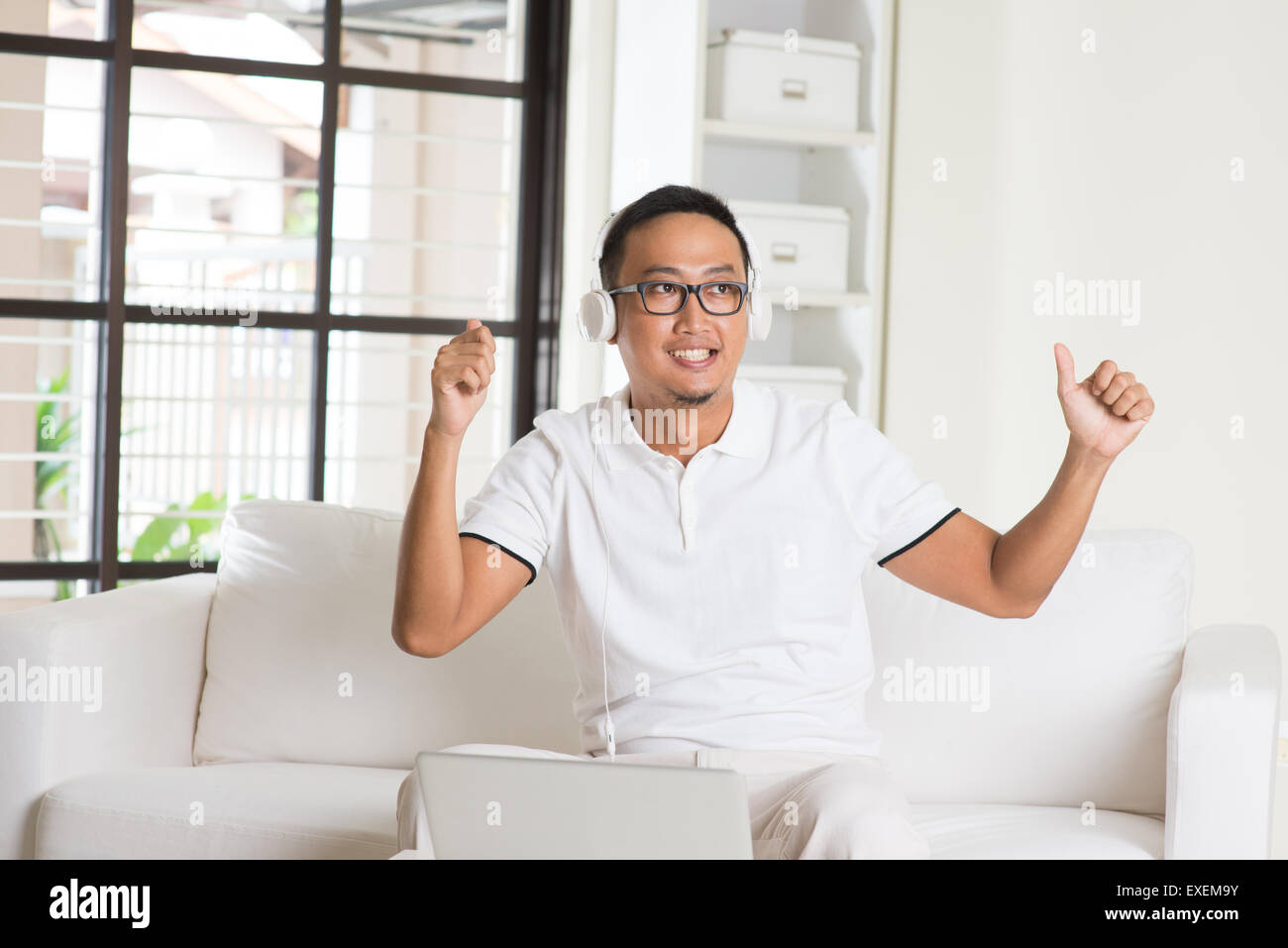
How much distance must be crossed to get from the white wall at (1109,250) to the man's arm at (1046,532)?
105 cm

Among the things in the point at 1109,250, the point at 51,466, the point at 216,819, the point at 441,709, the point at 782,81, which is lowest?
the point at 216,819

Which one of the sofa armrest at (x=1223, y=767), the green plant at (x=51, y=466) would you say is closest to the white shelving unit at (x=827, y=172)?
the sofa armrest at (x=1223, y=767)

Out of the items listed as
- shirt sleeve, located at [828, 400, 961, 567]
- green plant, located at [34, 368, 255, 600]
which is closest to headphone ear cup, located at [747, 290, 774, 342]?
shirt sleeve, located at [828, 400, 961, 567]

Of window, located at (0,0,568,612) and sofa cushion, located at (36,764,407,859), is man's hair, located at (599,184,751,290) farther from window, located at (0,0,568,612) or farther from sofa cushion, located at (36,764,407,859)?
window, located at (0,0,568,612)

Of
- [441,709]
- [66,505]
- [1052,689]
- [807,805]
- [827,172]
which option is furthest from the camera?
[66,505]

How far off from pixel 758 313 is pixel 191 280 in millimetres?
2859

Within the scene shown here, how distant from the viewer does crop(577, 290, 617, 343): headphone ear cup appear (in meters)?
1.67

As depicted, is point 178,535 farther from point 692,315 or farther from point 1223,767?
point 1223,767

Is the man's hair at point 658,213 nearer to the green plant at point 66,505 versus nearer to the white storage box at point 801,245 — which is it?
the white storage box at point 801,245

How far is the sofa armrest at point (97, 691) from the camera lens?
6.15 ft

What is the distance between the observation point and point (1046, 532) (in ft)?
5.23

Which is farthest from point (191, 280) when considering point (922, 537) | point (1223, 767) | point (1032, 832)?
point (1223, 767)
